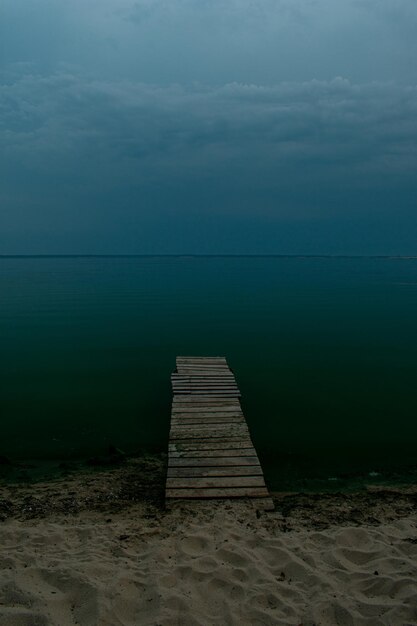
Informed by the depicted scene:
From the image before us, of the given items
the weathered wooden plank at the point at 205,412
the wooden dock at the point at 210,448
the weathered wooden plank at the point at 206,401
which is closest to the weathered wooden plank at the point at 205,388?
the wooden dock at the point at 210,448

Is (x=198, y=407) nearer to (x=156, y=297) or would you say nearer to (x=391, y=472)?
(x=391, y=472)

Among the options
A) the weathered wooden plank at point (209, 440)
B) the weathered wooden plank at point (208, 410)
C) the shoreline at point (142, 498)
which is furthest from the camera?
the weathered wooden plank at point (208, 410)

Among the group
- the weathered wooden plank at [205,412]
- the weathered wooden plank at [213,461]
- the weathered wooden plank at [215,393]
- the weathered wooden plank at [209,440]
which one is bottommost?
the weathered wooden plank at [213,461]

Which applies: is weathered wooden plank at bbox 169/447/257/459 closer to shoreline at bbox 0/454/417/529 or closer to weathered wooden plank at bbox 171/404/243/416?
shoreline at bbox 0/454/417/529

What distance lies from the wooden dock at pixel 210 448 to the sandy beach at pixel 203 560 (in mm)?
345

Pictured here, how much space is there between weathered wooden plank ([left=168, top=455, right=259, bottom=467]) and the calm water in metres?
0.82

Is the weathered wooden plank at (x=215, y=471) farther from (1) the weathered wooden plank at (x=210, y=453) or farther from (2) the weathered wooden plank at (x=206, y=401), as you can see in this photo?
(2) the weathered wooden plank at (x=206, y=401)

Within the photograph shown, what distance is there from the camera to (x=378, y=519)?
245 inches

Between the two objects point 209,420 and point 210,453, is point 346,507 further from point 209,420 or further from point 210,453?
point 209,420

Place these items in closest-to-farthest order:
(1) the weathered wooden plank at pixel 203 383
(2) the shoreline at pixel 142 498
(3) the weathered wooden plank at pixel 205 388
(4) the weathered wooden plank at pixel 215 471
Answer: (2) the shoreline at pixel 142 498, (4) the weathered wooden plank at pixel 215 471, (3) the weathered wooden plank at pixel 205 388, (1) the weathered wooden plank at pixel 203 383

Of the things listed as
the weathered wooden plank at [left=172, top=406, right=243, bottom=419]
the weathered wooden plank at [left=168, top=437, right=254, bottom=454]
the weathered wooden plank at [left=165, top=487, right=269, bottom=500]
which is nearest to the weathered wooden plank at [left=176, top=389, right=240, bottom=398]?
the weathered wooden plank at [left=172, top=406, right=243, bottom=419]

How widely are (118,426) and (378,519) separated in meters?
5.97

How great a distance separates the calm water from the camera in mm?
9211

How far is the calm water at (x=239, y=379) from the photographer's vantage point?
921 cm
